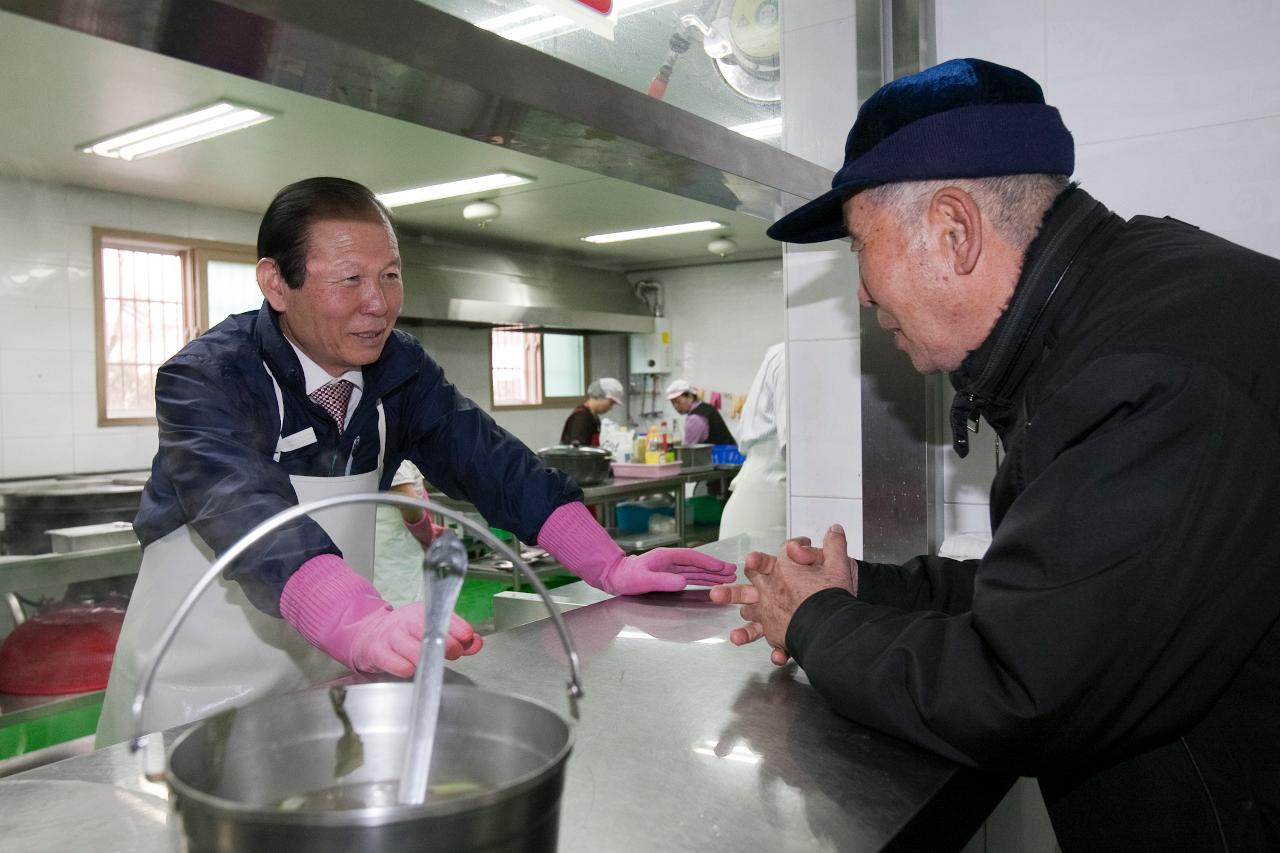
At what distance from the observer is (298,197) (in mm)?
1479

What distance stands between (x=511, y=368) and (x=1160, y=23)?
9078mm

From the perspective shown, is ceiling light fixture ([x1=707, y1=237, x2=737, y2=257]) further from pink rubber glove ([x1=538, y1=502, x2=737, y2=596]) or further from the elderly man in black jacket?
the elderly man in black jacket

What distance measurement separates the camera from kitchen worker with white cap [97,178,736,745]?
122 cm

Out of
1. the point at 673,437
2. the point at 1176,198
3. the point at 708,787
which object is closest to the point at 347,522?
the point at 708,787

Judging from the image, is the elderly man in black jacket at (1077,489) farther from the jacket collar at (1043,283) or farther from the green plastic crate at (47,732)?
the green plastic crate at (47,732)

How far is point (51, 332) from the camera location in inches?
241

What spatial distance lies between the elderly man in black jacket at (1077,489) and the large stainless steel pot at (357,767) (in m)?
0.41

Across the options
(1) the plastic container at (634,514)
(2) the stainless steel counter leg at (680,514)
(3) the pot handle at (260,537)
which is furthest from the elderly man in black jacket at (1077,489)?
(1) the plastic container at (634,514)

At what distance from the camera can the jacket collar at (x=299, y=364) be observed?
1476 millimetres

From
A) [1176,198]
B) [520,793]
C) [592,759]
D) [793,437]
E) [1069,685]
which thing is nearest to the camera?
[520,793]

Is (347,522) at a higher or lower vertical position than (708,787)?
higher

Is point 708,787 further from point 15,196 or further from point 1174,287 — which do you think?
point 15,196

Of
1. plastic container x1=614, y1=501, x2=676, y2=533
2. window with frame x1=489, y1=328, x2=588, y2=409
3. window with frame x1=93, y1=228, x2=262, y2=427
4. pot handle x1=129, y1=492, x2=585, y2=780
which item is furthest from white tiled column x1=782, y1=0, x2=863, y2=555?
window with frame x1=489, y1=328, x2=588, y2=409

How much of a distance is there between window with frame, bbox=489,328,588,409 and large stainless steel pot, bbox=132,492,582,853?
9262mm
